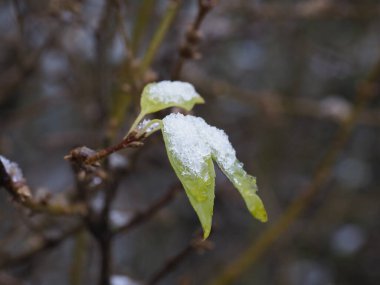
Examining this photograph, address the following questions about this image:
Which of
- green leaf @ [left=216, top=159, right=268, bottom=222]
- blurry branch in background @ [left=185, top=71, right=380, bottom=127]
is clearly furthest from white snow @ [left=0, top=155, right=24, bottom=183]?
blurry branch in background @ [left=185, top=71, right=380, bottom=127]

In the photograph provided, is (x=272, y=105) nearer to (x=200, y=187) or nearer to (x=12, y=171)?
(x=12, y=171)

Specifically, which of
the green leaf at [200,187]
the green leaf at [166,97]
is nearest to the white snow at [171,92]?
the green leaf at [166,97]

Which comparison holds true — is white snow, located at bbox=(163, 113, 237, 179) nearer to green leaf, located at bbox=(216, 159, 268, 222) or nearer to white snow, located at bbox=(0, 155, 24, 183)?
green leaf, located at bbox=(216, 159, 268, 222)

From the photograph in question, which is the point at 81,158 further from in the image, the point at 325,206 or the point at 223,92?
the point at 325,206

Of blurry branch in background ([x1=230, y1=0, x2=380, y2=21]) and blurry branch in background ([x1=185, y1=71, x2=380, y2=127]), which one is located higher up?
blurry branch in background ([x1=230, y1=0, x2=380, y2=21])

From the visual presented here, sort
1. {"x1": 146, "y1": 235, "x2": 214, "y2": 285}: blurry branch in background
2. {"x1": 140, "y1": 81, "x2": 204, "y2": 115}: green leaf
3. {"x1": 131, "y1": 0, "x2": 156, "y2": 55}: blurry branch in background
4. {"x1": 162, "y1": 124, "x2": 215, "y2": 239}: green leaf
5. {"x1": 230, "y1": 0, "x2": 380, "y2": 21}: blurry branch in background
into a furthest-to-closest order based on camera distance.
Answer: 1. {"x1": 230, "y1": 0, "x2": 380, "y2": 21}: blurry branch in background
2. {"x1": 131, "y1": 0, "x2": 156, "y2": 55}: blurry branch in background
3. {"x1": 146, "y1": 235, "x2": 214, "y2": 285}: blurry branch in background
4. {"x1": 140, "y1": 81, "x2": 204, "y2": 115}: green leaf
5. {"x1": 162, "y1": 124, "x2": 215, "y2": 239}: green leaf

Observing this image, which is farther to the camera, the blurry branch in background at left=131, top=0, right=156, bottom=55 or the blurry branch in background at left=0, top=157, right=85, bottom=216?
the blurry branch in background at left=131, top=0, right=156, bottom=55

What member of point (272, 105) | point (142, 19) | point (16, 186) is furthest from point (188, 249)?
point (272, 105)

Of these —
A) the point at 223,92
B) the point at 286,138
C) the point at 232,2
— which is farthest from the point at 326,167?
the point at 286,138
